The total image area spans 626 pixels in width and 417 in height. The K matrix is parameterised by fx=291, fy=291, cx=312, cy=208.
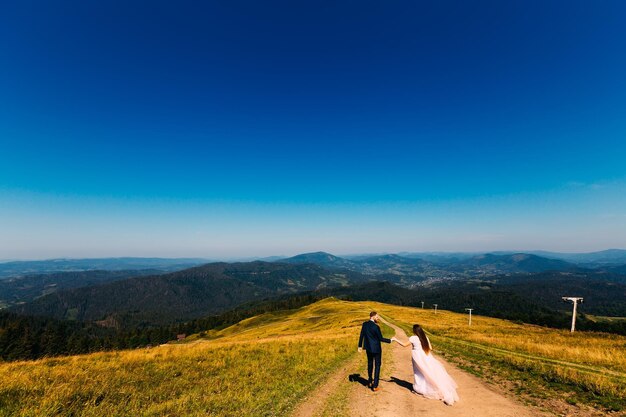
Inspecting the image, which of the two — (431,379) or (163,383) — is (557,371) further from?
(163,383)

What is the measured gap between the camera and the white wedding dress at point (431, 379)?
12.0 m

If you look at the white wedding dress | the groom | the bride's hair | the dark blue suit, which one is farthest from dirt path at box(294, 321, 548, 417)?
the bride's hair

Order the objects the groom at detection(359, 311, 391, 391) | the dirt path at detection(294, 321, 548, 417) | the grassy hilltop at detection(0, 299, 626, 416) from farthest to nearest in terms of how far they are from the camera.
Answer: the groom at detection(359, 311, 391, 391)
the dirt path at detection(294, 321, 548, 417)
the grassy hilltop at detection(0, 299, 626, 416)

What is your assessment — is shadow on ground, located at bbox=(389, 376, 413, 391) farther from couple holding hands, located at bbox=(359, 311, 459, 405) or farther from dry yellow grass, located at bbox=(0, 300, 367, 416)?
dry yellow grass, located at bbox=(0, 300, 367, 416)

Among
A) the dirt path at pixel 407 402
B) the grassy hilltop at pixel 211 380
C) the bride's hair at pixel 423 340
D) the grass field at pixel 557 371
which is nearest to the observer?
the grassy hilltop at pixel 211 380

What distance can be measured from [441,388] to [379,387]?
3093 mm

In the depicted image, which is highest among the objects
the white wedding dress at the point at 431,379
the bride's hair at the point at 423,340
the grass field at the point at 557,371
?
the bride's hair at the point at 423,340

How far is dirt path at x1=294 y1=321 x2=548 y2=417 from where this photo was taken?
1065 cm

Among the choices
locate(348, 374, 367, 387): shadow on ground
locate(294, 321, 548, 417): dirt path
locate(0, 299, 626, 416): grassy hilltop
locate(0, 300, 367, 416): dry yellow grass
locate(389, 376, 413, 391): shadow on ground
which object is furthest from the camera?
locate(348, 374, 367, 387): shadow on ground

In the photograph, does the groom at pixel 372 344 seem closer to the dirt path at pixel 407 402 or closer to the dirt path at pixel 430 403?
the dirt path at pixel 407 402

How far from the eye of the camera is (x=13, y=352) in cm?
6569

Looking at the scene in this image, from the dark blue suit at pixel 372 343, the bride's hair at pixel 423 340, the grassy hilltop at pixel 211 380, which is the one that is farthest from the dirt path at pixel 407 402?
the bride's hair at pixel 423 340

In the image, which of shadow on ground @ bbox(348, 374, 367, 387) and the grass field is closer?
the grass field

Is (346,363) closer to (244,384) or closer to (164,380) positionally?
(244,384)
